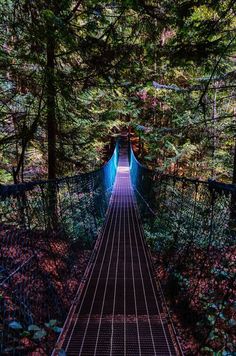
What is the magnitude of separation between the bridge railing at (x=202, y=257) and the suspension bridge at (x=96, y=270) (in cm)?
1

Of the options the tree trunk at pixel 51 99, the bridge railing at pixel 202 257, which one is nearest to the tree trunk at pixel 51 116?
the tree trunk at pixel 51 99

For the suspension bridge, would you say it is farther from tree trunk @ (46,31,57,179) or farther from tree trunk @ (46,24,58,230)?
tree trunk @ (46,31,57,179)

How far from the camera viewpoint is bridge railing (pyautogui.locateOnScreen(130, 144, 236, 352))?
Answer: 180 cm

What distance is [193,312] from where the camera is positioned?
2.16 meters

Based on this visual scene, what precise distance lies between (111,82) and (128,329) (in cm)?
258

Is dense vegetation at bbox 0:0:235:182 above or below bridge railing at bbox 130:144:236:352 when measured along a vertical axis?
above

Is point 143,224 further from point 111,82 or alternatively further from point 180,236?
point 111,82

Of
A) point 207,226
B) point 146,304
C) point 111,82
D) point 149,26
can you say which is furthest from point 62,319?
point 149,26

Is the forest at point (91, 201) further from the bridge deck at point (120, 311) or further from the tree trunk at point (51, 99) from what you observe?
the bridge deck at point (120, 311)

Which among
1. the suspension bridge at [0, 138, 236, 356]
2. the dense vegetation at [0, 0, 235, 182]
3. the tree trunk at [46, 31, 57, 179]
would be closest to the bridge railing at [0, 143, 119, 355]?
the suspension bridge at [0, 138, 236, 356]

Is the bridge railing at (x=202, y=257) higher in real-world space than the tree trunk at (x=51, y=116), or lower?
lower

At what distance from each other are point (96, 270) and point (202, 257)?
1.19 meters

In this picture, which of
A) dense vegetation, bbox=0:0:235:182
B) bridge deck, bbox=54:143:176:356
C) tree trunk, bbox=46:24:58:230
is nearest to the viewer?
bridge deck, bbox=54:143:176:356

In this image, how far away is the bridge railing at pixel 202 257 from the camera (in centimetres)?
180
